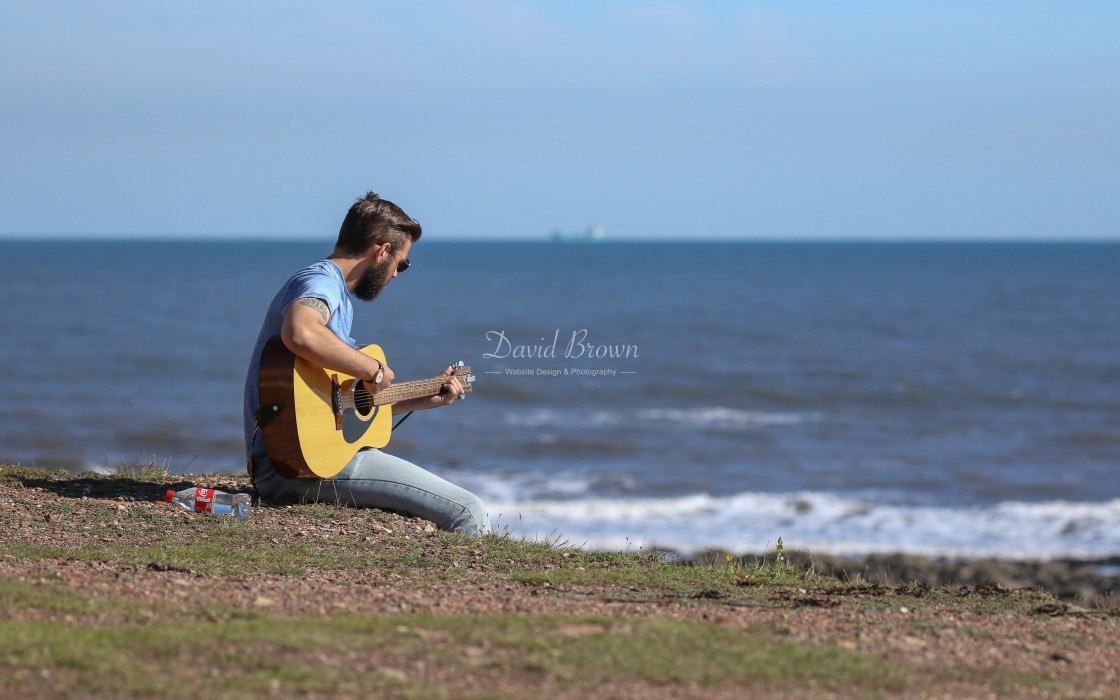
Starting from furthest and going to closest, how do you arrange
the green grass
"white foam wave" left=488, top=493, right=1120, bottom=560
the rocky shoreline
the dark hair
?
"white foam wave" left=488, top=493, right=1120, bottom=560, the rocky shoreline, the dark hair, the green grass

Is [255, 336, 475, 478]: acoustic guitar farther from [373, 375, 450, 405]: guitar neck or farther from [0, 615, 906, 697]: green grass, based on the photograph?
[0, 615, 906, 697]: green grass

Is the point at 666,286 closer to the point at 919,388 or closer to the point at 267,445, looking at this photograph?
the point at 919,388

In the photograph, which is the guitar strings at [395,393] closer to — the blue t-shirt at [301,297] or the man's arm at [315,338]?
the blue t-shirt at [301,297]

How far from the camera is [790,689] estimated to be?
3457 mm

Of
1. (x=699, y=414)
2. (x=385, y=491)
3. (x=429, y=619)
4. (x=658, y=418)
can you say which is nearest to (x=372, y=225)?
(x=385, y=491)

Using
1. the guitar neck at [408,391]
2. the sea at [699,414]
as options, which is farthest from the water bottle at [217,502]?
the sea at [699,414]

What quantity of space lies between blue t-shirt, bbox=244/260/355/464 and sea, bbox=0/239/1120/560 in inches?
65.3

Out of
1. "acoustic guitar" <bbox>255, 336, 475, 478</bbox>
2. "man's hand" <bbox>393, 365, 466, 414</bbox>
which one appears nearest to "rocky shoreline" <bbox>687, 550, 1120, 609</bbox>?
"man's hand" <bbox>393, 365, 466, 414</bbox>

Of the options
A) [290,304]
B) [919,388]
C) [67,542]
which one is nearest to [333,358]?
[290,304]

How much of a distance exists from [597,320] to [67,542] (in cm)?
4322

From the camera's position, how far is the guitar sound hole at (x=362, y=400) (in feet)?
21.6

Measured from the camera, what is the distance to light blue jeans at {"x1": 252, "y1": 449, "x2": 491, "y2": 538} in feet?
21.5

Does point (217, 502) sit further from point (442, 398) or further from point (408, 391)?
point (442, 398)

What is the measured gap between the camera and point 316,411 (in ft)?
20.5
